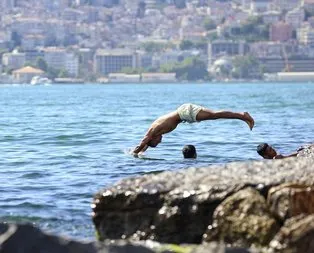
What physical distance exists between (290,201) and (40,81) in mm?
152425

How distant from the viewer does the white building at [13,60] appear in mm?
177625

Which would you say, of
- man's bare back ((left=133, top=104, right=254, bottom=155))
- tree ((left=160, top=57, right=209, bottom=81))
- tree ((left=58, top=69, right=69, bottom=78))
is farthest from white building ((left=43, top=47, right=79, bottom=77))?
Result: man's bare back ((left=133, top=104, right=254, bottom=155))

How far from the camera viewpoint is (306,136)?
22.7 metres

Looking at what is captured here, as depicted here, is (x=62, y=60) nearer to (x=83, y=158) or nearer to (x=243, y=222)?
(x=83, y=158)

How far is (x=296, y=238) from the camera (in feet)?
21.1

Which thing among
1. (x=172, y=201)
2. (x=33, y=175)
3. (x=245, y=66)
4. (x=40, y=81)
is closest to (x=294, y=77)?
(x=245, y=66)

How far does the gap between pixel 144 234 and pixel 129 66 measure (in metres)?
175

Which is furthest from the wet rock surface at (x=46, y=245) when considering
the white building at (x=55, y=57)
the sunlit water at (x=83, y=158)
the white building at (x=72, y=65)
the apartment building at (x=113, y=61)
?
the apartment building at (x=113, y=61)

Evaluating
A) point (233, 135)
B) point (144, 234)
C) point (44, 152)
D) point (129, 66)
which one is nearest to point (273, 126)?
point (233, 135)

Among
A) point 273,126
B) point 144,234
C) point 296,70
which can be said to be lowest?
point 296,70

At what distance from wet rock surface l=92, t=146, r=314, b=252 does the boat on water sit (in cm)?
14883

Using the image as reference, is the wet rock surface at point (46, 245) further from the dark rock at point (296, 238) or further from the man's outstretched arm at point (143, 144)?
the man's outstretched arm at point (143, 144)

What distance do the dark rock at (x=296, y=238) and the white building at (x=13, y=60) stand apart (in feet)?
559

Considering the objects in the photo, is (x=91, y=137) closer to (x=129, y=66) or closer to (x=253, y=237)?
(x=253, y=237)
